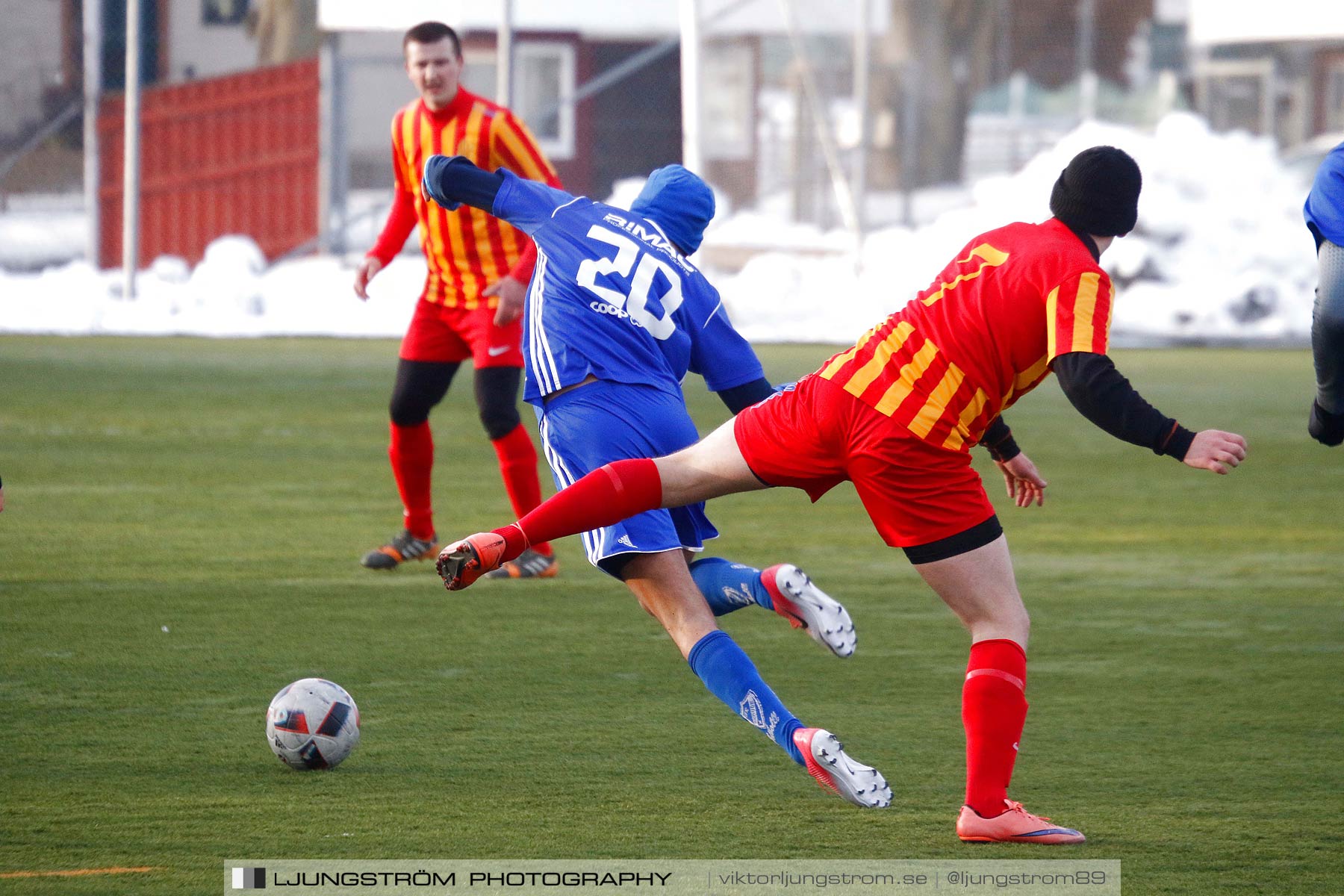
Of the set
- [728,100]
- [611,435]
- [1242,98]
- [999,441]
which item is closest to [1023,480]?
[999,441]

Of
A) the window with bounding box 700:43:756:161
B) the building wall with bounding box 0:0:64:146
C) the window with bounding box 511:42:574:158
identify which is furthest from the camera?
the window with bounding box 511:42:574:158

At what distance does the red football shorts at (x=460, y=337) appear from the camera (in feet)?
23.5

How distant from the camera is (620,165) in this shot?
2342 centimetres

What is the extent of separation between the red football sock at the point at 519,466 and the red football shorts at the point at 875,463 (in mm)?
3146

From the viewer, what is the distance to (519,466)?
732cm

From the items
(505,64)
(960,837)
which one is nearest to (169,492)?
(960,837)

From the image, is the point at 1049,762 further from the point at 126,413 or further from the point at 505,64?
the point at 505,64

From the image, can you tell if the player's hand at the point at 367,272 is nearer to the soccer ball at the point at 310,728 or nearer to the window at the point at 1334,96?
the soccer ball at the point at 310,728

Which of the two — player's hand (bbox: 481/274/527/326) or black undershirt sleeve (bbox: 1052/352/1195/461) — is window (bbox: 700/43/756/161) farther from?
black undershirt sleeve (bbox: 1052/352/1195/461)

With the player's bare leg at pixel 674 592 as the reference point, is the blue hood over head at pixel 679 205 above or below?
above

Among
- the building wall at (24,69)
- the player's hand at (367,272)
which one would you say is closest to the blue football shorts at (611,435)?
the player's hand at (367,272)

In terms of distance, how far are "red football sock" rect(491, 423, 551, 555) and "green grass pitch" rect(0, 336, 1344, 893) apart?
1.26ft

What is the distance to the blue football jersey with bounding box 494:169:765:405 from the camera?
4766 mm

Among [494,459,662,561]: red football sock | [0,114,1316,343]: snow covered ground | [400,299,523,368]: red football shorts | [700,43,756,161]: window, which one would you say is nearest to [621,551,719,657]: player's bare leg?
[494,459,662,561]: red football sock
